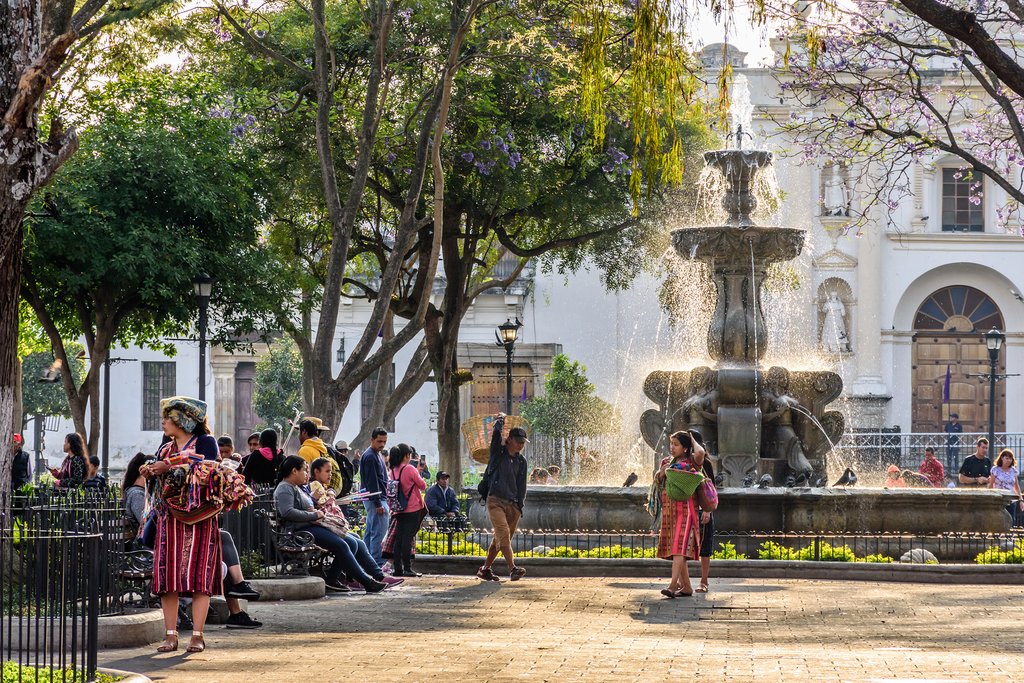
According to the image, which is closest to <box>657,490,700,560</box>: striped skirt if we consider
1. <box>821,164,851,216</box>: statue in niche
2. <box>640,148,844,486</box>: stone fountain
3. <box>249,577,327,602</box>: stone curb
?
<box>249,577,327,602</box>: stone curb

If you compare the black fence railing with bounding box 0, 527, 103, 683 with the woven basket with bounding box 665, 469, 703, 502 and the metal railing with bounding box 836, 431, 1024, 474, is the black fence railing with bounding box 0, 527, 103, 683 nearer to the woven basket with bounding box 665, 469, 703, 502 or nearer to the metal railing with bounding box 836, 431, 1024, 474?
the woven basket with bounding box 665, 469, 703, 502

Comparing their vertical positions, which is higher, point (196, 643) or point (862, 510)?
point (862, 510)

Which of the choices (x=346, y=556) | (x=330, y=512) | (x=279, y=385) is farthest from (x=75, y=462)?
(x=279, y=385)

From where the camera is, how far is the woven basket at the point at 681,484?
13008 mm

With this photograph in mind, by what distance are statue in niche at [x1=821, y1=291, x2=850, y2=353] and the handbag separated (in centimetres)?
3180

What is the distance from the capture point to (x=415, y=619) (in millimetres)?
11617

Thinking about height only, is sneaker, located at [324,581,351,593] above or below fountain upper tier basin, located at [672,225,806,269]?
below

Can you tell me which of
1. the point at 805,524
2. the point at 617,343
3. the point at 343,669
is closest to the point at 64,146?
the point at 343,669

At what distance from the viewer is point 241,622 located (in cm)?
1083

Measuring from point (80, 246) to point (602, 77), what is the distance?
1427 centimetres

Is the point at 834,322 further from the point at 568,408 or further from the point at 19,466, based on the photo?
the point at 19,466

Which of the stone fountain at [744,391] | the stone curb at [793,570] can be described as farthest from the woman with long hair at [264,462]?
the stone fountain at [744,391]

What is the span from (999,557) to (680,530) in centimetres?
416

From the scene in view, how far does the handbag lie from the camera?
42.9 ft
